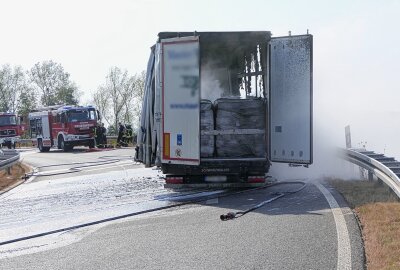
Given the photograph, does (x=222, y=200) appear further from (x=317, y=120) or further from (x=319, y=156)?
(x=317, y=120)

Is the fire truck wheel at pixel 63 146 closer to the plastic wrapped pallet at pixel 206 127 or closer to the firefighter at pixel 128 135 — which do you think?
the firefighter at pixel 128 135

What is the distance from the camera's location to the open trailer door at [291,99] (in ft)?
34.0

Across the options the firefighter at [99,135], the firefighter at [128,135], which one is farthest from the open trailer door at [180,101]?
the firefighter at [128,135]

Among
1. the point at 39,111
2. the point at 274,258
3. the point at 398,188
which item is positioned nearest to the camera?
the point at 274,258

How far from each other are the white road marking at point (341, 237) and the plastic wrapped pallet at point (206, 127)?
2.91 metres

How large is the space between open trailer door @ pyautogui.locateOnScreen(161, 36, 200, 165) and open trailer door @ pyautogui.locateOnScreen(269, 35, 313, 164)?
Result: 5.12 feet

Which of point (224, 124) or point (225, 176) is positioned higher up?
point (224, 124)

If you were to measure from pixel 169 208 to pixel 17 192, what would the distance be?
18.1 feet

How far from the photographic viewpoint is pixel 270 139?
1112 centimetres

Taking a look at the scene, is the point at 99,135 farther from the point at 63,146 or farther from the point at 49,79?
the point at 49,79

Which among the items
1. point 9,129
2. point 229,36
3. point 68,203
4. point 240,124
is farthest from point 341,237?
point 9,129

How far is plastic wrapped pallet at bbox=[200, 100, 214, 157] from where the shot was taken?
11398 millimetres

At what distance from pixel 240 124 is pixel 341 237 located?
17.5 ft

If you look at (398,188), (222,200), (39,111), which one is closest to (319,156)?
(222,200)
